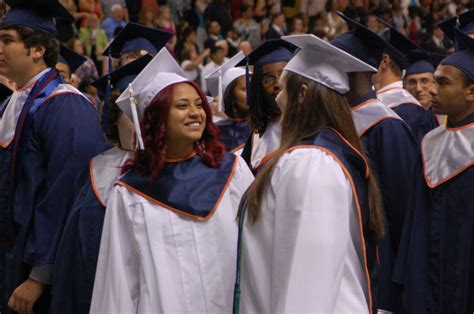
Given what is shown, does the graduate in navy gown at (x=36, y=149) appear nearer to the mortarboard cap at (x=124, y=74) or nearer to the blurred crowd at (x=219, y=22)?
the mortarboard cap at (x=124, y=74)

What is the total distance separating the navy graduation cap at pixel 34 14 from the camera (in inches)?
173

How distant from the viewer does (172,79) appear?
3582mm

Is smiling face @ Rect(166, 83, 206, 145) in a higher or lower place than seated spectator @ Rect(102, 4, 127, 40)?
lower

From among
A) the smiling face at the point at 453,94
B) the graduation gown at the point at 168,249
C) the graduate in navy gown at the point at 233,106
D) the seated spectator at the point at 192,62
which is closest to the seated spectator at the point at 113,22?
the seated spectator at the point at 192,62

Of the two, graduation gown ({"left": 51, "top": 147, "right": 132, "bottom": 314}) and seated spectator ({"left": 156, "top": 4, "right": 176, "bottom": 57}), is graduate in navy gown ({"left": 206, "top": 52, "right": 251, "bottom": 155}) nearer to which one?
graduation gown ({"left": 51, "top": 147, "right": 132, "bottom": 314})

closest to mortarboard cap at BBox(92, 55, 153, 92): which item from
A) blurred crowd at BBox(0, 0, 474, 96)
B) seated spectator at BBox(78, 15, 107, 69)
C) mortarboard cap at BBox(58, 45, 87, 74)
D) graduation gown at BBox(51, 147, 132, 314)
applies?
graduation gown at BBox(51, 147, 132, 314)

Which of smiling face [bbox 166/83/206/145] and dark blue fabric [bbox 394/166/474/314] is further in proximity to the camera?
dark blue fabric [bbox 394/166/474/314]

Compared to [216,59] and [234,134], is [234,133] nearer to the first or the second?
[234,134]

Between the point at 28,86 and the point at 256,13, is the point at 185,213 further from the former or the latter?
the point at 256,13

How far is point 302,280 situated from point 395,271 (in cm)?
161

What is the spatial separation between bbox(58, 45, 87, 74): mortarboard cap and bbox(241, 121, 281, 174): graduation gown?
1248 millimetres

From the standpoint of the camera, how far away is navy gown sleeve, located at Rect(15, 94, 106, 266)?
4.09 meters

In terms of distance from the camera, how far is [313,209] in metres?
2.80

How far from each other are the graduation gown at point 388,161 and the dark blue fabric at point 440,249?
0.08 metres
